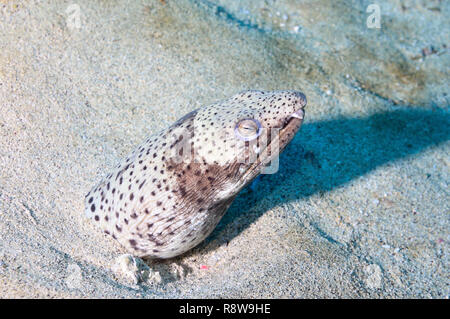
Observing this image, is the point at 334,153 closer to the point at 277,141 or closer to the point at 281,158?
the point at 281,158

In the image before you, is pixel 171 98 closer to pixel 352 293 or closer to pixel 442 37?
pixel 352 293

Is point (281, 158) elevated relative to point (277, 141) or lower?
lower

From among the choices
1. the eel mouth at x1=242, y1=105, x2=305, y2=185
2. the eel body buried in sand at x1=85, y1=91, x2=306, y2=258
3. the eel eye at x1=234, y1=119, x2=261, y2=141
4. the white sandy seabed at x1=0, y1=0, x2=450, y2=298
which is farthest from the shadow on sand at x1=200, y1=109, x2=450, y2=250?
the eel eye at x1=234, y1=119, x2=261, y2=141

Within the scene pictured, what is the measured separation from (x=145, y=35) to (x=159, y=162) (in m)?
2.45

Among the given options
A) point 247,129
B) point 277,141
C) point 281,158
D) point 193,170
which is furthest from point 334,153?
point 193,170

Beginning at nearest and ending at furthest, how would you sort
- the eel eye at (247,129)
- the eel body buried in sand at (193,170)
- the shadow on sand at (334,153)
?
the eel eye at (247,129) → the eel body buried in sand at (193,170) → the shadow on sand at (334,153)

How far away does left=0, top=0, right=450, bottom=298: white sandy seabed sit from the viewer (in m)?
3.24

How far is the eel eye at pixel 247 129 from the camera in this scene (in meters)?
2.91

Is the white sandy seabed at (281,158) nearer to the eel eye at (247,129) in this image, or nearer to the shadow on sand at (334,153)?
the shadow on sand at (334,153)

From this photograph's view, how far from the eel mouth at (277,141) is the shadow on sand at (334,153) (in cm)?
84

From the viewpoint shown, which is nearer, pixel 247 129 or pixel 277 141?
pixel 247 129

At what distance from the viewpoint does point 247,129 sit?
290 centimetres

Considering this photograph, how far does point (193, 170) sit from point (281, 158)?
5.45 ft

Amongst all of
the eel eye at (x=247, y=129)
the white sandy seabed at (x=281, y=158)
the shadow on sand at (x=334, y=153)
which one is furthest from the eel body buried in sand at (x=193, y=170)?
the shadow on sand at (x=334, y=153)
